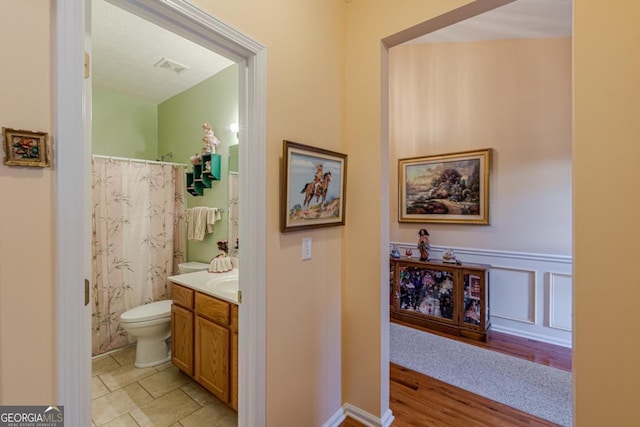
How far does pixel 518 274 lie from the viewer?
9.52 feet

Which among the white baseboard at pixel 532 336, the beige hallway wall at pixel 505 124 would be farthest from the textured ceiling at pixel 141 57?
the white baseboard at pixel 532 336

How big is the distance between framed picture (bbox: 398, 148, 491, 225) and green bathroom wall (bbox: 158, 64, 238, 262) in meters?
2.27

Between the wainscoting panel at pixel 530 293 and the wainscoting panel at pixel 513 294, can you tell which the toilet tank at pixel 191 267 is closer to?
the wainscoting panel at pixel 530 293

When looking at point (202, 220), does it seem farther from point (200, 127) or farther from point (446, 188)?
point (446, 188)

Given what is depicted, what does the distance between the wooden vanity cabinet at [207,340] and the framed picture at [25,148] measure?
1214mm

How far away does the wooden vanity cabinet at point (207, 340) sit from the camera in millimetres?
1709

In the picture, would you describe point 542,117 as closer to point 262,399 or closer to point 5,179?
point 262,399

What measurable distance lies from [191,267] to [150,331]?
73 centimetres

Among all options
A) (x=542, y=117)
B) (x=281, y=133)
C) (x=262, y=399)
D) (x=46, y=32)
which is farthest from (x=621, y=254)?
(x=542, y=117)

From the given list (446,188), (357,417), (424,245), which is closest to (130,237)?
(357,417)

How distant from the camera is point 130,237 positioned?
2.86 metres

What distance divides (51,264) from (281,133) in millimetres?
1008

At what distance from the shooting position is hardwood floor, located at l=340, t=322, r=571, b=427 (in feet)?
5.76

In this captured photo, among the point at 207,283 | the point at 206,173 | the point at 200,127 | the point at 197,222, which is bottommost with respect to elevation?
the point at 207,283
